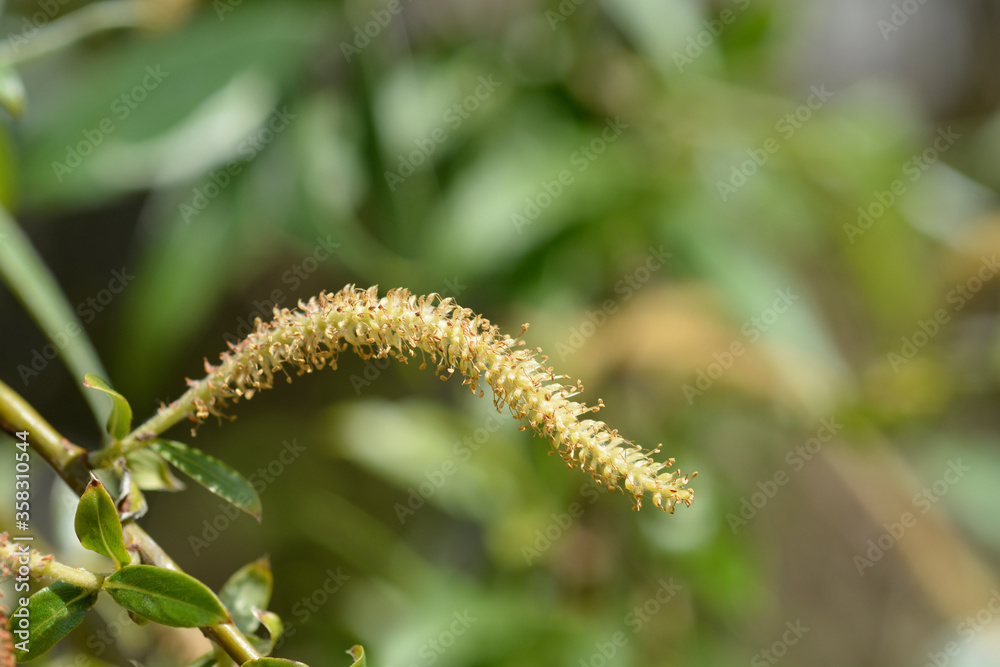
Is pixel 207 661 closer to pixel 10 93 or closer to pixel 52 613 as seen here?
pixel 52 613

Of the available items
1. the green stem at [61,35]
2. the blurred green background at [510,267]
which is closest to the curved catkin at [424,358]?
the green stem at [61,35]

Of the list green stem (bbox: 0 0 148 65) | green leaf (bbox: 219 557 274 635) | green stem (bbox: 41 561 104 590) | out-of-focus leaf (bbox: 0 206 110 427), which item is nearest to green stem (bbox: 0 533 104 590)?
green stem (bbox: 41 561 104 590)

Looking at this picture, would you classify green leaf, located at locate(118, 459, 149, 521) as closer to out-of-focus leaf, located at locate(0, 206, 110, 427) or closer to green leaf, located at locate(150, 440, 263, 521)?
green leaf, located at locate(150, 440, 263, 521)

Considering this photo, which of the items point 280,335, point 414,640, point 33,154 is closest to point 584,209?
point 414,640

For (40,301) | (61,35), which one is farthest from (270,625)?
(61,35)

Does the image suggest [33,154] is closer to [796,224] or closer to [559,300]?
[559,300]
